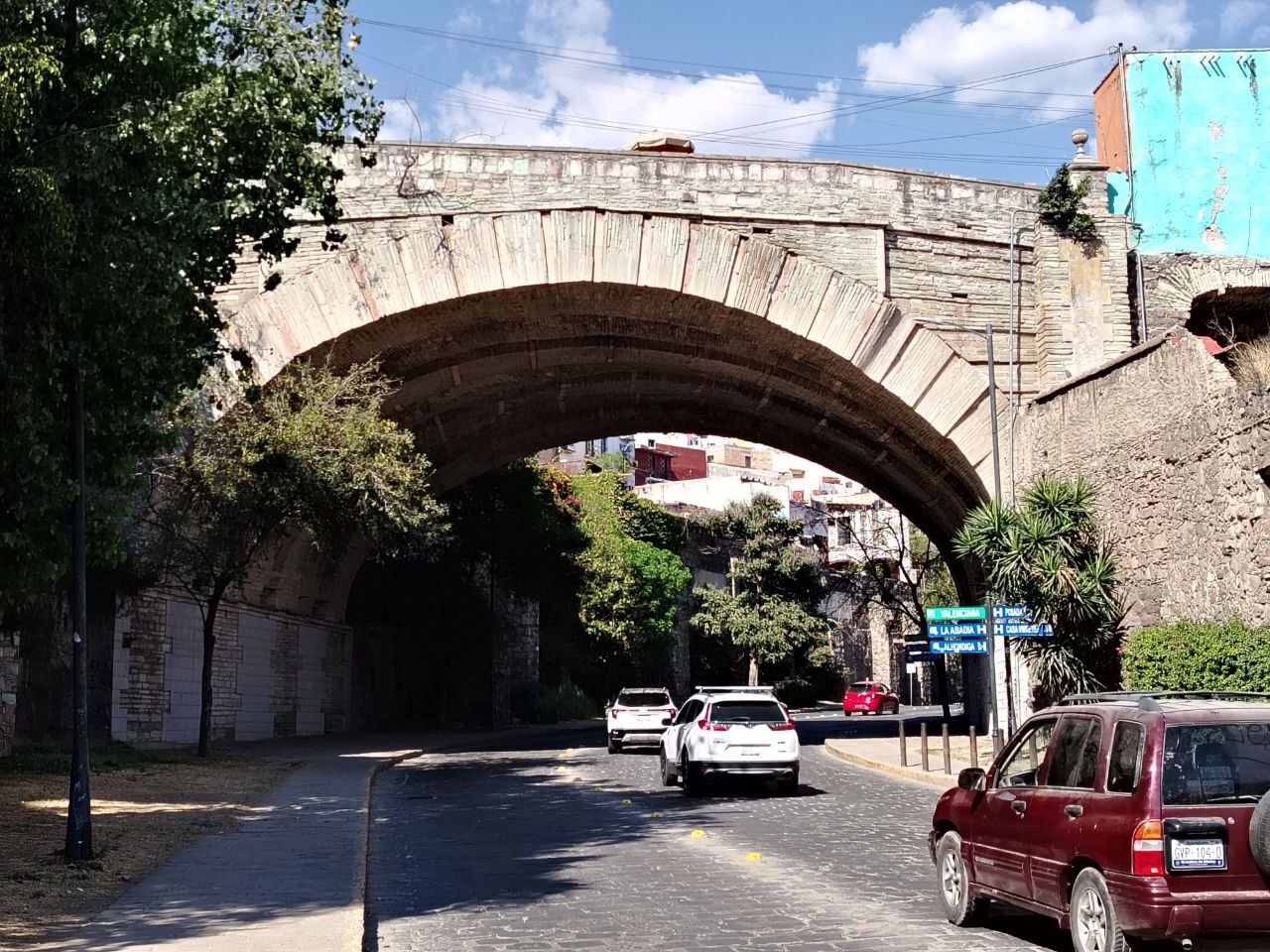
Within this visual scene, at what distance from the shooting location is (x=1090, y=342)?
89.3 feet

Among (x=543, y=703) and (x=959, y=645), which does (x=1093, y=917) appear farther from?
(x=543, y=703)

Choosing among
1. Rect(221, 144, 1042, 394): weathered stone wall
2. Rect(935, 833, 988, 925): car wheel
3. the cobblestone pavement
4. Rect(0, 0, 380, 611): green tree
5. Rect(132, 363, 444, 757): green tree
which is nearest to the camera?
the cobblestone pavement

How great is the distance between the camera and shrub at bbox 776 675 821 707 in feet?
208

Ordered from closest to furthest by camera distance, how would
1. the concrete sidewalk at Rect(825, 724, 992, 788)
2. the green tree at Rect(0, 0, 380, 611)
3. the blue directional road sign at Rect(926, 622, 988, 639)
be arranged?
1. the green tree at Rect(0, 0, 380, 611)
2. the blue directional road sign at Rect(926, 622, 988, 639)
3. the concrete sidewalk at Rect(825, 724, 992, 788)

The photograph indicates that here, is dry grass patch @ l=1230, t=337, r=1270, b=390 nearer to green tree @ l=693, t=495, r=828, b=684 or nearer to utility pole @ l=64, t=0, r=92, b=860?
utility pole @ l=64, t=0, r=92, b=860

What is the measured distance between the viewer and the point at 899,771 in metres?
23.8

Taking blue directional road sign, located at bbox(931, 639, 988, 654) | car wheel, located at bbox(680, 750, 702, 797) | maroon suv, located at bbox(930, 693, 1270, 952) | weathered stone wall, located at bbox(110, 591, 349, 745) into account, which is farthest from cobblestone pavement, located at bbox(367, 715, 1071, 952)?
weathered stone wall, located at bbox(110, 591, 349, 745)

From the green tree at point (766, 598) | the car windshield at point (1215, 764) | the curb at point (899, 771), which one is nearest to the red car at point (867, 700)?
the green tree at point (766, 598)

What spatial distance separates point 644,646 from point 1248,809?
4640cm

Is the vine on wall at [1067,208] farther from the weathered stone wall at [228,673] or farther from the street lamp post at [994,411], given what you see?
the weathered stone wall at [228,673]

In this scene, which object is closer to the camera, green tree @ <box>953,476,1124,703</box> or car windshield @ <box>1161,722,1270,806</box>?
car windshield @ <box>1161,722,1270,806</box>

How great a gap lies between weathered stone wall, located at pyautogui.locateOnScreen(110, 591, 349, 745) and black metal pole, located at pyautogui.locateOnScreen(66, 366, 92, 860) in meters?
15.0

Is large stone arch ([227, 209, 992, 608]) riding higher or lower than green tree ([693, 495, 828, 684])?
higher

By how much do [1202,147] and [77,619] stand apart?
84.9ft
